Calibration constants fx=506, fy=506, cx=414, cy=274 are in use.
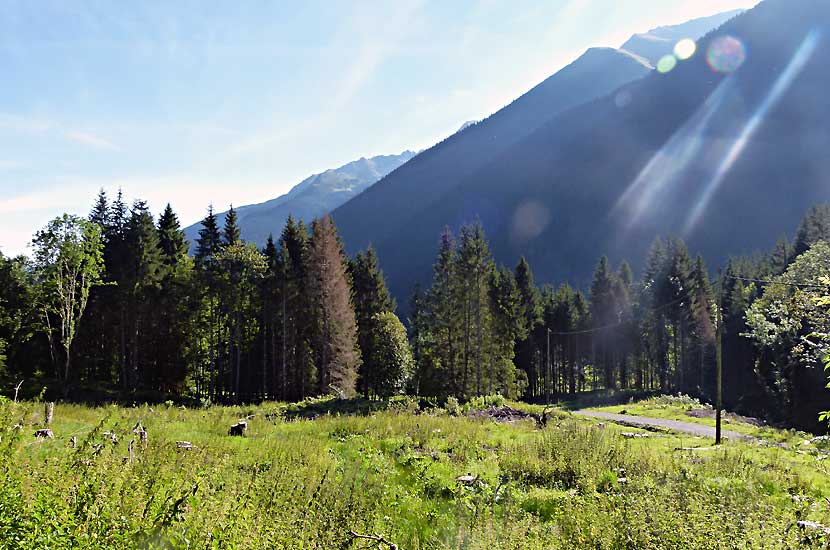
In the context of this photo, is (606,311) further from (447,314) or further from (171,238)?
(171,238)

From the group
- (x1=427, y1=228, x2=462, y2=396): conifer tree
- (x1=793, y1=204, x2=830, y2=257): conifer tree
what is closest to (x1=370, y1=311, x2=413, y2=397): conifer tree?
(x1=427, y1=228, x2=462, y2=396): conifer tree

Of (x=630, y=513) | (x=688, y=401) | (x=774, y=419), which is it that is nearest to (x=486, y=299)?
(x=688, y=401)

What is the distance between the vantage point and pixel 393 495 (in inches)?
360

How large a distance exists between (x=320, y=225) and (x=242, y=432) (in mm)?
25442

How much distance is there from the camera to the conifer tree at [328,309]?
38.9m

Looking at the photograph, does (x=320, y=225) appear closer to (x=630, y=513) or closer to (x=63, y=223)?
(x=63, y=223)

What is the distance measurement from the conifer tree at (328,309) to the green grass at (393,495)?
81.0ft

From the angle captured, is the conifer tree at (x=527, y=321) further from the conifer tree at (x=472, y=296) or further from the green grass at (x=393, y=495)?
the green grass at (x=393, y=495)

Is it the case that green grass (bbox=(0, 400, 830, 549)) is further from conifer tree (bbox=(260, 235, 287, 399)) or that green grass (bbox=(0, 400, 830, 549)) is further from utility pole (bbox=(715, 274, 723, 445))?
conifer tree (bbox=(260, 235, 287, 399))

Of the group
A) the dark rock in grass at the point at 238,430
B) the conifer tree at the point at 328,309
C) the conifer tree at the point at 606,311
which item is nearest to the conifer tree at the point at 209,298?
the conifer tree at the point at 328,309

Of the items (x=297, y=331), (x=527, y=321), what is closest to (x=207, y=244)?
(x=297, y=331)

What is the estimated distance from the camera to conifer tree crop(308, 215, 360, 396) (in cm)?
3891

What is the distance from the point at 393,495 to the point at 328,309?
100 feet

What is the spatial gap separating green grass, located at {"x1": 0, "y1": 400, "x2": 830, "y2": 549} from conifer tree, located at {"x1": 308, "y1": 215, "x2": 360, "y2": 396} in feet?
81.0
